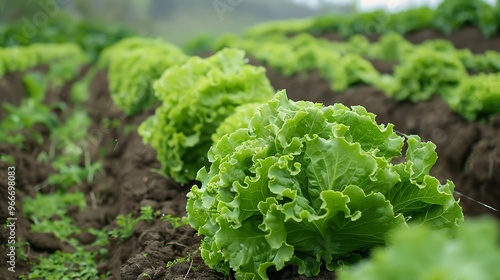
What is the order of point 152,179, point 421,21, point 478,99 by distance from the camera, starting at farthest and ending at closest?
point 421,21
point 478,99
point 152,179

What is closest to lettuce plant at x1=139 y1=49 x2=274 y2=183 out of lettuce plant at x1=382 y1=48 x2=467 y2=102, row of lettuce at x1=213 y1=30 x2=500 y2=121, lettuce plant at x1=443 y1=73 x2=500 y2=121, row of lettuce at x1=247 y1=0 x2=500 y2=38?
lettuce plant at x1=443 y1=73 x2=500 y2=121

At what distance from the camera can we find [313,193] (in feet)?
10.5

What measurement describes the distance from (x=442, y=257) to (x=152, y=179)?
4.61 metres

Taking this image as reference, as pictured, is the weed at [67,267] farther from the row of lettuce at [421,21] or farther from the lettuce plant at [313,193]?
the row of lettuce at [421,21]

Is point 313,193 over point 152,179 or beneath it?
over

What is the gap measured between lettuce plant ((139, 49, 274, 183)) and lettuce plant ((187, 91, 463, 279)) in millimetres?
1886

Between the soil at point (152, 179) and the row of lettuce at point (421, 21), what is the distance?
4.76 m

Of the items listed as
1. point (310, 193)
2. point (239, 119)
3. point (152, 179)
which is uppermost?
point (310, 193)

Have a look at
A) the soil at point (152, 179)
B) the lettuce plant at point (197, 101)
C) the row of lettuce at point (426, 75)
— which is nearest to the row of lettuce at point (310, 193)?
the soil at point (152, 179)

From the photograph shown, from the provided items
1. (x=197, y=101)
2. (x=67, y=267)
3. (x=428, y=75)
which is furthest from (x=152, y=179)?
(x=428, y=75)

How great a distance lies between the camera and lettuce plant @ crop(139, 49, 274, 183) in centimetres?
538

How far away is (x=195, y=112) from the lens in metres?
5.41

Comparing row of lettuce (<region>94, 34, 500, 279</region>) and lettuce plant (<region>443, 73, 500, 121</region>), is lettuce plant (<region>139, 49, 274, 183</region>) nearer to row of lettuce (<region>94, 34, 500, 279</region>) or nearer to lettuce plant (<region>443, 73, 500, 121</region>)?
row of lettuce (<region>94, 34, 500, 279</region>)

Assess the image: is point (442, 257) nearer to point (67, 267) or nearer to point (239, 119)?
point (239, 119)
